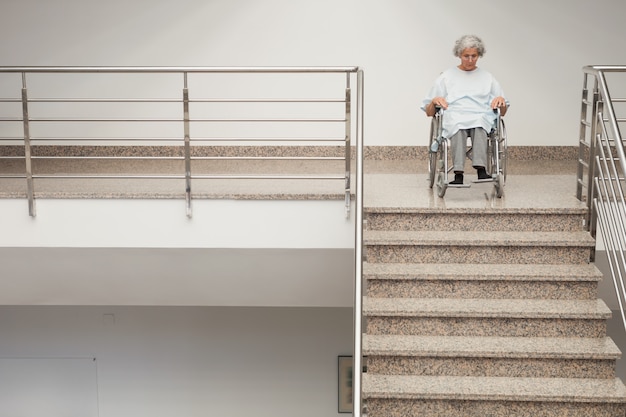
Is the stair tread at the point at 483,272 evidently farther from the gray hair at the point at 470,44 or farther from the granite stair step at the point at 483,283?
the gray hair at the point at 470,44

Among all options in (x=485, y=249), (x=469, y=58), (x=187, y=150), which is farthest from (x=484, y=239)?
(x=187, y=150)

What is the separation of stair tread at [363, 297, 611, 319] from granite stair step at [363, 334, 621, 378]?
17cm

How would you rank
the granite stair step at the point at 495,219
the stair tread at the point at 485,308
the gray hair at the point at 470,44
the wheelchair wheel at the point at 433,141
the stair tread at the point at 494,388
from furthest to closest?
the wheelchair wheel at the point at 433,141
the gray hair at the point at 470,44
the granite stair step at the point at 495,219
the stair tread at the point at 485,308
the stair tread at the point at 494,388

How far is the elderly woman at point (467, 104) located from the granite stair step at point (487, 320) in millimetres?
1285

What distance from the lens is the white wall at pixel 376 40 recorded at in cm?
744

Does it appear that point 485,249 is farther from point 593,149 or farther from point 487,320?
point 593,149

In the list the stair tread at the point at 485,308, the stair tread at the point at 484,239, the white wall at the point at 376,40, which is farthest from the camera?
the white wall at the point at 376,40

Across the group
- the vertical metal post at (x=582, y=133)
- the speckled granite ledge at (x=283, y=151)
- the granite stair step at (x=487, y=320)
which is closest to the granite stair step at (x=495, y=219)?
the vertical metal post at (x=582, y=133)

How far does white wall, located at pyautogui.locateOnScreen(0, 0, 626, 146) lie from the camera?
7.44 m

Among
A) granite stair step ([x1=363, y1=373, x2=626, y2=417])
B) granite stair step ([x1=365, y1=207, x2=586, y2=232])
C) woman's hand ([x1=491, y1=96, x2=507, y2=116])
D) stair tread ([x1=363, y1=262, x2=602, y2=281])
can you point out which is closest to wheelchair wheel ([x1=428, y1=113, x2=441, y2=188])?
woman's hand ([x1=491, y1=96, x2=507, y2=116])

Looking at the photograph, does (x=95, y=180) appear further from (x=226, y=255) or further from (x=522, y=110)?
(x=522, y=110)

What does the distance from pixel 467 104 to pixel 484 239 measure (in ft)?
3.49

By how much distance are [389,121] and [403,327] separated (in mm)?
3309

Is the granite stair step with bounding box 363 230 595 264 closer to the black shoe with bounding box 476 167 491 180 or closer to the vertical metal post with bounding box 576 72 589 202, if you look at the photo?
the vertical metal post with bounding box 576 72 589 202
